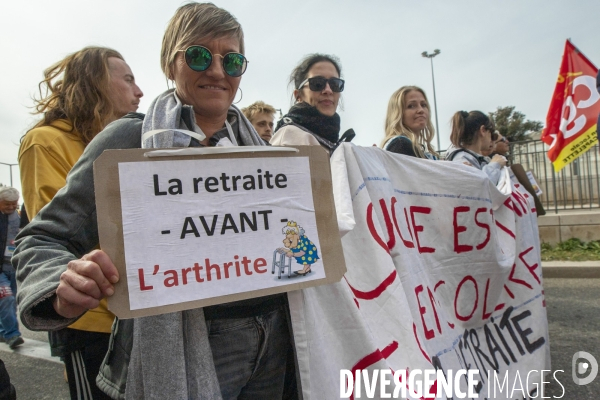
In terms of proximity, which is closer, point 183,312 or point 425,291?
point 183,312

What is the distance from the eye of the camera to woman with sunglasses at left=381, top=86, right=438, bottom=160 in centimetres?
326

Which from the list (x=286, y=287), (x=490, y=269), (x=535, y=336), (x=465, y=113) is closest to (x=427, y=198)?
(x=490, y=269)

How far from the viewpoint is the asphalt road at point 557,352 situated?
288 cm

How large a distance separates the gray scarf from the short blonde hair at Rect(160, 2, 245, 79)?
27 cm

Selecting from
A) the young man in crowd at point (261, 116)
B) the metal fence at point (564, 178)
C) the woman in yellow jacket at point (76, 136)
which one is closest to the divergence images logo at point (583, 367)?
the woman in yellow jacket at point (76, 136)

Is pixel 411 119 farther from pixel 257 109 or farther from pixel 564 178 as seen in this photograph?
pixel 564 178

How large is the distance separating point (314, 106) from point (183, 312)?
178 centimetres

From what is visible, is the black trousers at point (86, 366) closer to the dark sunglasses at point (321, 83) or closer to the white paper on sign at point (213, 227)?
the white paper on sign at point (213, 227)

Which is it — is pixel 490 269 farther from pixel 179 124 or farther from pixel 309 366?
pixel 179 124

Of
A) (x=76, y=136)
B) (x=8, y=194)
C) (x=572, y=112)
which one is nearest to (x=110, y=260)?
(x=76, y=136)

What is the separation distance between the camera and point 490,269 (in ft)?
8.02

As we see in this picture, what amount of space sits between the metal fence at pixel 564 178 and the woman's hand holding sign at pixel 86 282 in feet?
30.5

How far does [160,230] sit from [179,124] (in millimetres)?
351

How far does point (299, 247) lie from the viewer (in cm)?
112
